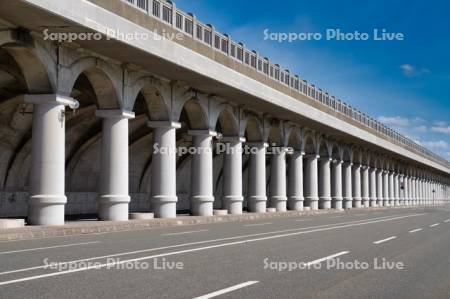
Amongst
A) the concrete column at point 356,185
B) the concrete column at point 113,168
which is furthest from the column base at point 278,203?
the concrete column at point 356,185

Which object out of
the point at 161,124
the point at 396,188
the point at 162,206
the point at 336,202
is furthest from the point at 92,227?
the point at 396,188

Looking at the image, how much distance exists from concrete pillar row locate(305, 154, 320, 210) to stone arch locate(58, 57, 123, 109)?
95.5 feet

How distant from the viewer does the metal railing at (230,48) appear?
26.0 meters

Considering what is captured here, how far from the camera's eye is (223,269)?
1084 centimetres

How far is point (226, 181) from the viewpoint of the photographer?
3862cm

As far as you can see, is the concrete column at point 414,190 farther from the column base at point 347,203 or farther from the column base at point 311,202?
the column base at point 311,202

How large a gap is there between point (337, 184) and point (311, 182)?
8.62m

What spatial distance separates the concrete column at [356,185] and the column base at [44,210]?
48.8m

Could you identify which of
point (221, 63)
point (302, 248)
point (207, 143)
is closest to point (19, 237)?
point (302, 248)

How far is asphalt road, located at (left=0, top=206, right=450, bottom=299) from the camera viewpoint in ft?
28.1

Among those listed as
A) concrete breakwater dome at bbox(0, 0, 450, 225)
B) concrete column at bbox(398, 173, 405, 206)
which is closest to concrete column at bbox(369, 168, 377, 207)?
concrete breakwater dome at bbox(0, 0, 450, 225)

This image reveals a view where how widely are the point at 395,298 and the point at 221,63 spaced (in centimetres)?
2316

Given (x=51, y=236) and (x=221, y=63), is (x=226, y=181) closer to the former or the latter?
(x=221, y=63)

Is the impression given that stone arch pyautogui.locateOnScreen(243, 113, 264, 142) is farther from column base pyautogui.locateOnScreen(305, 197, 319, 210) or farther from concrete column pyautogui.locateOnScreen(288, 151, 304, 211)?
column base pyautogui.locateOnScreen(305, 197, 319, 210)
